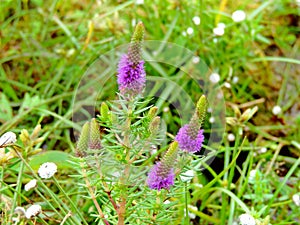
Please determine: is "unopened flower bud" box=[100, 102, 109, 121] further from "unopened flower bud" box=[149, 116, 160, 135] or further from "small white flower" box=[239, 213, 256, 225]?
"small white flower" box=[239, 213, 256, 225]

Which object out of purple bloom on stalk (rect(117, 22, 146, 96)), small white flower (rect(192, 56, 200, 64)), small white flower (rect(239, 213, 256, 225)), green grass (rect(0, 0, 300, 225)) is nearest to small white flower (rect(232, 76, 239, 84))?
green grass (rect(0, 0, 300, 225))

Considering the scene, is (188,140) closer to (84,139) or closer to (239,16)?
(84,139)

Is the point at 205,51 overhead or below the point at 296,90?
overhead

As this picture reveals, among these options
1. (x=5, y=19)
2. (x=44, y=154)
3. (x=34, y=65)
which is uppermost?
(x=5, y=19)

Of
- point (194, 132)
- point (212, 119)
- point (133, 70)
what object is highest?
point (133, 70)

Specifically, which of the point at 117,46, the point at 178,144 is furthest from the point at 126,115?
the point at 117,46

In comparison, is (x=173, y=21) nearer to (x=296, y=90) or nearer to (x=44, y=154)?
(x=296, y=90)

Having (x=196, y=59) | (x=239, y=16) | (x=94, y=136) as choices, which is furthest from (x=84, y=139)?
(x=239, y=16)
